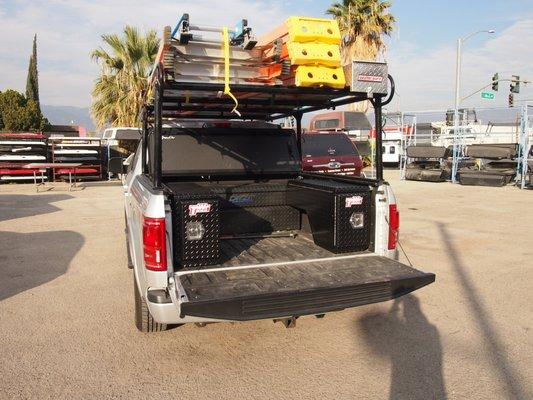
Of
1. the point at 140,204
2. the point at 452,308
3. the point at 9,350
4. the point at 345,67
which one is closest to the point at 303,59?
the point at 345,67

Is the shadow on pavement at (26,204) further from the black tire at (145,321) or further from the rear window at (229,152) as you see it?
the black tire at (145,321)

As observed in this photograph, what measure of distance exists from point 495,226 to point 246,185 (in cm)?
650

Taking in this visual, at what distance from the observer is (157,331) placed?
4.32 metres

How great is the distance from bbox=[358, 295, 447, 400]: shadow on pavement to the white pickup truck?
1.87 feet

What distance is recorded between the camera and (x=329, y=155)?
13.1 meters

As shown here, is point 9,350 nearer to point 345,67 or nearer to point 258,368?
point 258,368

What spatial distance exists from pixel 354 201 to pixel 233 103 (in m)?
1.91

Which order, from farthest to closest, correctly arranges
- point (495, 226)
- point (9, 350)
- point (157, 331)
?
point (495, 226) < point (157, 331) < point (9, 350)

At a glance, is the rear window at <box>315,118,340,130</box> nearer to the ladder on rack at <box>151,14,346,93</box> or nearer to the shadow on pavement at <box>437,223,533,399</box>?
the shadow on pavement at <box>437,223,533,399</box>

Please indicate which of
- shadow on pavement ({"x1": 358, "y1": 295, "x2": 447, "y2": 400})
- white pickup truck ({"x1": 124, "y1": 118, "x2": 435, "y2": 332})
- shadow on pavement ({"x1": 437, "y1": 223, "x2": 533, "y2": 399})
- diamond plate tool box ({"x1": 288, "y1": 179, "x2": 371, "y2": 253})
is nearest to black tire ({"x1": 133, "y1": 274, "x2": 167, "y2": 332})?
white pickup truck ({"x1": 124, "y1": 118, "x2": 435, "y2": 332})

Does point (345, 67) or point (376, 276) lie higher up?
point (345, 67)

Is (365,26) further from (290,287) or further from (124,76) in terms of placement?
(290,287)

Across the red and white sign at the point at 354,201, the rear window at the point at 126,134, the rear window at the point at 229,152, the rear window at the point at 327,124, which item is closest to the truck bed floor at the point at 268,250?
the red and white sign at the point at 354,201

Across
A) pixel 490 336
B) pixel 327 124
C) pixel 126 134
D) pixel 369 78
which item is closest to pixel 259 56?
pixel 369 78
